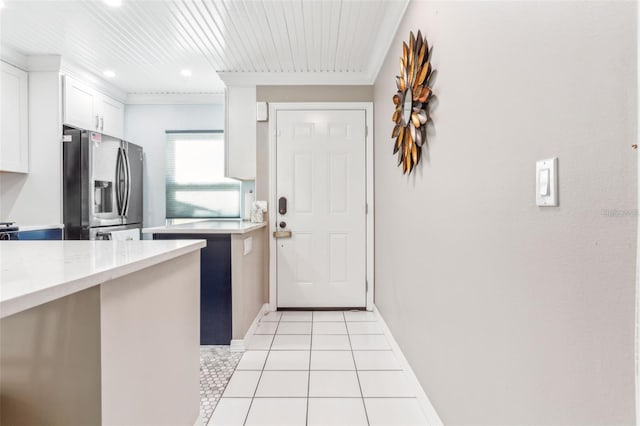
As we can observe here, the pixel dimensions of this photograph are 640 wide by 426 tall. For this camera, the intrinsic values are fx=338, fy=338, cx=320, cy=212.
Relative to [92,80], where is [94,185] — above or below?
below

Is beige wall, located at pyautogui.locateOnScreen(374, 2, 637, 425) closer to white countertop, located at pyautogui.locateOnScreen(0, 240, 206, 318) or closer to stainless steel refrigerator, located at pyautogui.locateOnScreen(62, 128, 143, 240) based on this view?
white countertop, located at pyautogui.locateOnScreen(0, 240, 206, 318)

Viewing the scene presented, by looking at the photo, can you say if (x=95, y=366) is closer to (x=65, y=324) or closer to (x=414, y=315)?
(x=65, y=324)

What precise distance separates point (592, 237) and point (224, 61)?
131 inches

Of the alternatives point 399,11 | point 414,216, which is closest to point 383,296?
point 414,216

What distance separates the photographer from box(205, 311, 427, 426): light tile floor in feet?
5.72

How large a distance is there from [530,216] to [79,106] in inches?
164

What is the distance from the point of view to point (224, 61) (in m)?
3.25

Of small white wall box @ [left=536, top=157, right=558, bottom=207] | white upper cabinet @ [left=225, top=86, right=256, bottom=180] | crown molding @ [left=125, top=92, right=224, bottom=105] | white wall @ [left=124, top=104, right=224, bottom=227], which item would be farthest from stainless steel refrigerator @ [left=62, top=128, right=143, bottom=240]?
small white wall box @ [left=536, top=157, right=558, bottom=207]

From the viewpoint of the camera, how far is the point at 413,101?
187 cm

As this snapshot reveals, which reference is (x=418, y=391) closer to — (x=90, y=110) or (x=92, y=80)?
(x=90, y=110)

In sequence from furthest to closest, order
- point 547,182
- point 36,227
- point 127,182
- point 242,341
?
point 127,182
point 36,227
point 242,341
point 547,182

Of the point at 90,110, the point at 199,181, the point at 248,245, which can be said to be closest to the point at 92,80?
the point at 90,110

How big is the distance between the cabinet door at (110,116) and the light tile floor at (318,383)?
9.67 ft

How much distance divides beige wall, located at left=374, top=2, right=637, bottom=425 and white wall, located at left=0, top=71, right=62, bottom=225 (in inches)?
135
